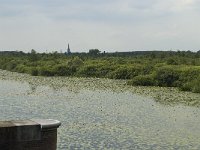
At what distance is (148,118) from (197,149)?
6.19 metres

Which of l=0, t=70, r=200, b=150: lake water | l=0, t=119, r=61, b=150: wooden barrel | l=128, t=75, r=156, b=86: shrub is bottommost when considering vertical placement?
l=0, t=70, r=200, b=150: lake water

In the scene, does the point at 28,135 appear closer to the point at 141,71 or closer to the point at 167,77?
the point at 167,77

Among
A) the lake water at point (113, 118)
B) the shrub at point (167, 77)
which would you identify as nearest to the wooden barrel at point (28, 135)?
the lake water at point (113, 118)

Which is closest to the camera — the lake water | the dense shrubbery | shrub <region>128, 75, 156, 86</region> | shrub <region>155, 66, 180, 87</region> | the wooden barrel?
the wooden barrel

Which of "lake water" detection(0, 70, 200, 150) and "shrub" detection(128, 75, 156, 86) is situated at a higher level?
"shrub" detection(128, 75, 156, 86)

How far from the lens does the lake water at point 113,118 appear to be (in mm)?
15133

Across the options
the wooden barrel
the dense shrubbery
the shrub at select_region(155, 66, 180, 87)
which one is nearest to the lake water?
the wooden barrel

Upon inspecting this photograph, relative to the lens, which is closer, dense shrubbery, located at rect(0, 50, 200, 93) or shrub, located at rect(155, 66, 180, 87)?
dense shrubbery, located at rect(0, 50, 200, 93)

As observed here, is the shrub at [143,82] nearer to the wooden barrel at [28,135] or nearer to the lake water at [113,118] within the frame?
the lake water at [113,118]

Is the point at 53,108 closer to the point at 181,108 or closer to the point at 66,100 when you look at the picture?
the point at 66,100

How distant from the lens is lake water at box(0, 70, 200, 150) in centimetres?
1513

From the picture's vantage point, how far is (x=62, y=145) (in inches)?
557

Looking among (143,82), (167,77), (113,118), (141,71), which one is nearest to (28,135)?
(113,118)

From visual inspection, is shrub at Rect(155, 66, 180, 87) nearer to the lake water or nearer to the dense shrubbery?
the dense shrubbery
